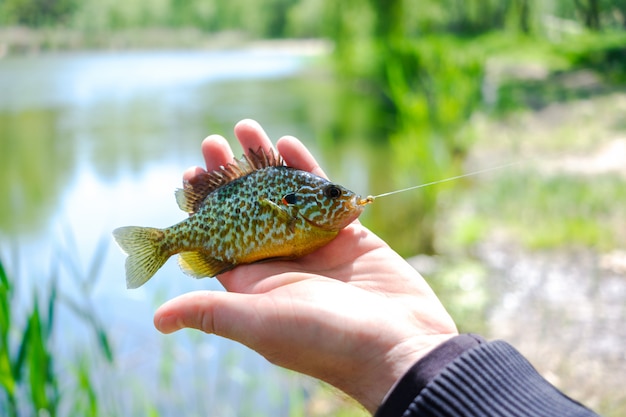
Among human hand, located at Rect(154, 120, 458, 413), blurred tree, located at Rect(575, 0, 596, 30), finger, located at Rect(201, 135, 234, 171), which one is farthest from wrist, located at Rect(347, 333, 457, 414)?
blurred tree, located at Rect(575, 0, 596, 30)

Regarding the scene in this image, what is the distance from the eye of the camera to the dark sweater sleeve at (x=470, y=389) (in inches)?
64.6

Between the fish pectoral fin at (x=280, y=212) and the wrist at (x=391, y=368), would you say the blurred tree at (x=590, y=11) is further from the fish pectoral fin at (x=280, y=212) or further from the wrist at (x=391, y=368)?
the wrist at (x=391, y=368)

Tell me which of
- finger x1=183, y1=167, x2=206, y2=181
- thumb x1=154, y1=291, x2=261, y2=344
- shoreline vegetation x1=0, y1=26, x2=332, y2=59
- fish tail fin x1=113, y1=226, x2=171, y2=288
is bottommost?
thumb x1=154, y1=291, x2=261, y2=344

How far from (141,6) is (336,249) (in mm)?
22293

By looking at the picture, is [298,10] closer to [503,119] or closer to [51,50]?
[51,50]

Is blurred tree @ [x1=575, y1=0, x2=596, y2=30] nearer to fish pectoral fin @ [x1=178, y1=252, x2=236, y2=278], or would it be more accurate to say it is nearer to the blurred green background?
the blurred green background

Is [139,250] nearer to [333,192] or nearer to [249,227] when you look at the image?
[249,227]

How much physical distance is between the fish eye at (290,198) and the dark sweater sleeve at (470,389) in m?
0.66

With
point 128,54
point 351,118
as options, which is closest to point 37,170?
point 351,118

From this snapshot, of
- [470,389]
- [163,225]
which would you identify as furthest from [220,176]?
[163,225]

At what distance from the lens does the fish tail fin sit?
84.0 inches

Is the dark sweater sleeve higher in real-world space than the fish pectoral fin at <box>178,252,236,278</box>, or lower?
lower

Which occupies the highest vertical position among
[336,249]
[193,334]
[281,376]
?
[336,249]

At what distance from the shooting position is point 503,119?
10383 millimetres
